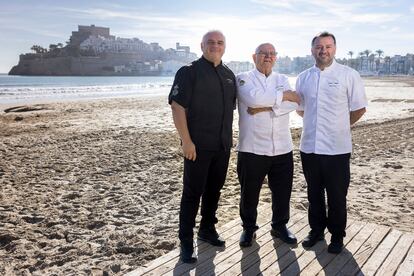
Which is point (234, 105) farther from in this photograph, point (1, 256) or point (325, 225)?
point (1, 256)

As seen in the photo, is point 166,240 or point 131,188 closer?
point 166,240

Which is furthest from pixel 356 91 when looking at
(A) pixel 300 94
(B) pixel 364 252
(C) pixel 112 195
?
(C) pixel 112 195

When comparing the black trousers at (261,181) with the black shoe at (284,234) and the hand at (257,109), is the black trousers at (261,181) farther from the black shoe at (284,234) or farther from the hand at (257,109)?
the hand at (257,109)

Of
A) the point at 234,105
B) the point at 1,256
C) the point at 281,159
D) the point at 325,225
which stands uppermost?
the point at 234,105

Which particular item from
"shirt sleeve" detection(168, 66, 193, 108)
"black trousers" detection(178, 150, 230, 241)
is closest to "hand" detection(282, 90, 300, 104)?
"black trousers" detection(178, 150, 230, 241)

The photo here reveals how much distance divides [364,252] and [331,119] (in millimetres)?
1174

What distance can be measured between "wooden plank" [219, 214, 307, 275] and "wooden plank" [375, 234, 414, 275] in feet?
2.90

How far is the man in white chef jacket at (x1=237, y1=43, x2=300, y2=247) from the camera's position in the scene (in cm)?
350

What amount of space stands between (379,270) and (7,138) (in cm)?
1057

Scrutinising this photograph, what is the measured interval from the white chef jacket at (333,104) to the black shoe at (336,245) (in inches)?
30.0

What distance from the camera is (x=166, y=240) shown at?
4.28 m

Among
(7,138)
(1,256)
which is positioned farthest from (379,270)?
(7,138)

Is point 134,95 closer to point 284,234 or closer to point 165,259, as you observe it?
point 284,234

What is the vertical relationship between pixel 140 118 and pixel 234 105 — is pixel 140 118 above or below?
below
